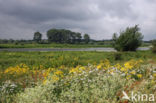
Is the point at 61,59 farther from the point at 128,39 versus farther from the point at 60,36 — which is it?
the point at 60,36

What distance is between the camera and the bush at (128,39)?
22.6 m

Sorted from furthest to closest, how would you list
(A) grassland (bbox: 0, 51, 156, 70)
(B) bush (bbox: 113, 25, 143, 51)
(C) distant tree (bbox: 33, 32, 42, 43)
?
(C) distant tree (bbox: 33, 32, 42, 43) → (B) bush (bbox: 113, 25, 143, 51) → (A) grassland (bbox: 0, 51, 156, 70)

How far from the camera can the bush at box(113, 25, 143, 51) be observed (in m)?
22.6

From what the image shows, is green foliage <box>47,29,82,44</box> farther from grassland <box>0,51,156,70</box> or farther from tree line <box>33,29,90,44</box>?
grassland <box>0,51,156,70</box>

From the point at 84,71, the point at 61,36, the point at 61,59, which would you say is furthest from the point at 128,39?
the point at 61,36

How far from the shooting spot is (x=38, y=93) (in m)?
3.18

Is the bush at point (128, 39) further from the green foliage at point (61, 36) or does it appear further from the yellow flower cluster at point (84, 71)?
the green foliage at point (61, 36)

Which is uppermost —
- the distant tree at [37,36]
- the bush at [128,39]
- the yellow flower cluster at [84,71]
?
the distant tree at [37,36]

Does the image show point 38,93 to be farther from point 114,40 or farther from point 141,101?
point 114,40

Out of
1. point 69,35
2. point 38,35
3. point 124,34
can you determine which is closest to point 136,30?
point 124,34

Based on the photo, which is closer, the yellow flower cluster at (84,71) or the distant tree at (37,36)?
the yellow flower cluster at (84,71)

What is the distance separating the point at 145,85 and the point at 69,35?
83.3m

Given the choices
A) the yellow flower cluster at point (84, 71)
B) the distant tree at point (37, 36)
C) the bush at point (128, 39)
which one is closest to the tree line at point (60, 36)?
the distant tree at point (37, 36)

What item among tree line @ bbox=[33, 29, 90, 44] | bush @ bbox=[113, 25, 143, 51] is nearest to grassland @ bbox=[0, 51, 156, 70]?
bush @ bbox=[113, 25, 143, 51]
